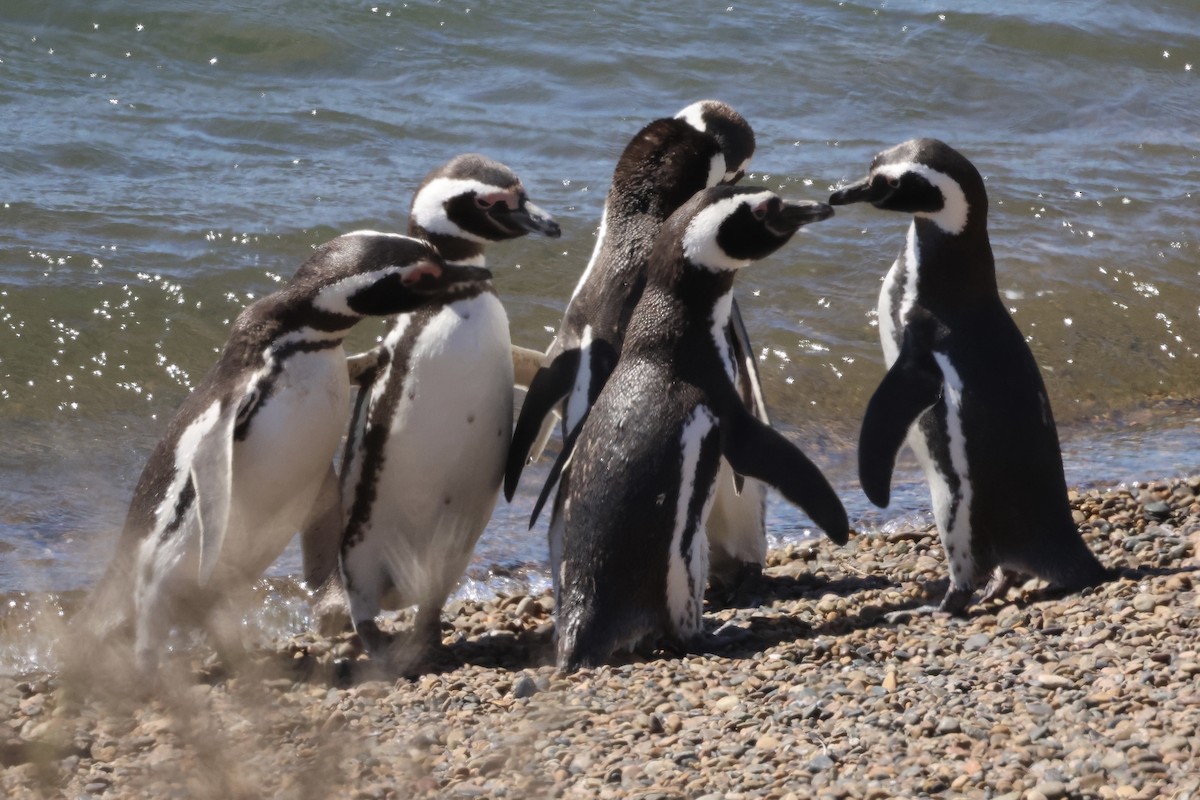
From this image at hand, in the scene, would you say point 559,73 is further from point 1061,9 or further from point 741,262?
point 741,262

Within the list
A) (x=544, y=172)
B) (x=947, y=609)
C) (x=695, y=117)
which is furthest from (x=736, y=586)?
(x=544, y=172)

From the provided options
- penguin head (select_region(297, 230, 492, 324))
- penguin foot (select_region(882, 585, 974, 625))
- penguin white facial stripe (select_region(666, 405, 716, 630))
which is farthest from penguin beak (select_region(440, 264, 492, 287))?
penguin foot (select_region(882, 585, 974, 625))

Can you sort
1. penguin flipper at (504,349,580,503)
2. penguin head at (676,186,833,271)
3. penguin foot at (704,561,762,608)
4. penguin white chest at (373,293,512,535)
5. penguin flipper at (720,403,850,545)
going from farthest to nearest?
1. penguin foot at (704,561,762,608)
2. penguin flipper at (504,349,580,503)
3. penguin white chest at (373,293,512,535)
4. penguin head at (676,186,833,271)
5. penguin flipper at (720,403,850,545)

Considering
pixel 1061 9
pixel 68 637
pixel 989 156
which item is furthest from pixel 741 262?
pixel 1061 9

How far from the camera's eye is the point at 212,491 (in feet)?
15.7

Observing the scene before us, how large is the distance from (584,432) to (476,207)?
2.83 feet

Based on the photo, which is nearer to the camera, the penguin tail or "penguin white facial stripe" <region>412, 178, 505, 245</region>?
the penguin tail

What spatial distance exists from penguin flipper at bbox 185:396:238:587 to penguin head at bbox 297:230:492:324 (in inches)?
20.0

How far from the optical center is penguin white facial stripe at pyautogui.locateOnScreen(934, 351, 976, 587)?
5016 mm

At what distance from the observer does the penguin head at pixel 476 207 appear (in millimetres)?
5250

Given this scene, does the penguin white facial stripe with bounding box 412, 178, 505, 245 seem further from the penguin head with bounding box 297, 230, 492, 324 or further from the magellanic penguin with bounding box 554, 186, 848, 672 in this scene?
the magellanic penguin with bounding box 554, 186, 848, 672

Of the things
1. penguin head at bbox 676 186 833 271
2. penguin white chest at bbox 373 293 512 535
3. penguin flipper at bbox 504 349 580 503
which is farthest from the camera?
penguin flipper at bbox 504 349 580 503

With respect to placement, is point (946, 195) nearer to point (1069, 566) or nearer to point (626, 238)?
point (626, 238)

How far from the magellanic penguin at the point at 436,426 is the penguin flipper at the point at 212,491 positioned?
0.58 m
